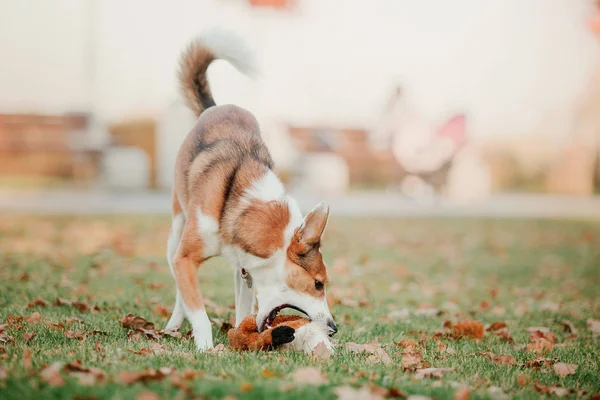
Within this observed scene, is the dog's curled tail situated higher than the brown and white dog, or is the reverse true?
the dog's curled tail

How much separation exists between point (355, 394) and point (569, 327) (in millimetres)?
3124

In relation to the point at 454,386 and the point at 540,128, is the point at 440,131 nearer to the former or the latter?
the point at 540,128

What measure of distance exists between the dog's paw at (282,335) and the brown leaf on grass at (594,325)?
9.12ft

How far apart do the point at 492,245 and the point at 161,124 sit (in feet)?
39.4

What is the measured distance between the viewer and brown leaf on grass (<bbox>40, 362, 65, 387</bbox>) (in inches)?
104

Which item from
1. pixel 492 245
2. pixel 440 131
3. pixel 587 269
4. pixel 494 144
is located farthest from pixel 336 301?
pixel 494 144

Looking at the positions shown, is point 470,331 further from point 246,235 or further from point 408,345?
point 246,235

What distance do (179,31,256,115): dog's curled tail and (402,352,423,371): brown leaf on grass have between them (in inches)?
95.1

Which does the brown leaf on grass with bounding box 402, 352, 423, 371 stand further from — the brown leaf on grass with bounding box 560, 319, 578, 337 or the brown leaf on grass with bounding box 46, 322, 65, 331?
the brown leaf on grass with bounding box 46, 322, 65, 331

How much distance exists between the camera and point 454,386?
308cm

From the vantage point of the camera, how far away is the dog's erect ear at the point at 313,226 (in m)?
3.81

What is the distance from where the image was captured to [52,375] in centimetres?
271

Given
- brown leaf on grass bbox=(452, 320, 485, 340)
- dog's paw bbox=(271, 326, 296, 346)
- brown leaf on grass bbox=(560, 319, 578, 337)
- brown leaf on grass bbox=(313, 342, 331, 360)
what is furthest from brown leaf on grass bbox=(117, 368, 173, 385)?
brown leaf on grass bbox=(560, 319, 578, 337)

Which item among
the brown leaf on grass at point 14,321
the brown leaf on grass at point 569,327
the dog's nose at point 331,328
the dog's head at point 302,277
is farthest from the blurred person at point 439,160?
the brown leaf on grass at point 14,321
